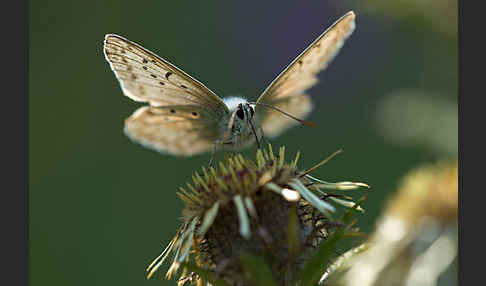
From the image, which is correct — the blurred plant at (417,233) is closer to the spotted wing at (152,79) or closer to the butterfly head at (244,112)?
the butterfly head at (244,112)

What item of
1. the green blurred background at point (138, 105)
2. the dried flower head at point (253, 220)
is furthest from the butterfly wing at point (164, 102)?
the green blurred background at point (138, 105)

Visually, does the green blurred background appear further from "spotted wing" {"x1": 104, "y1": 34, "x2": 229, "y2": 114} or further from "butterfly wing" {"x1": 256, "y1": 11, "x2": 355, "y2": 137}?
"spotted wing" {"x1": 104, "y1": 34, "x2": 229, "y2": 114}

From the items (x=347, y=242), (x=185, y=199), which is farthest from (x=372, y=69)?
(x=185, y=199)

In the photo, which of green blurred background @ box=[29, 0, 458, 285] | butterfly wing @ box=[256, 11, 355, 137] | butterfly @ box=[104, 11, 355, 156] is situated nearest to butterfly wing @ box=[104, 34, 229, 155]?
butterfly @ box=[104, 11, 355, 156]

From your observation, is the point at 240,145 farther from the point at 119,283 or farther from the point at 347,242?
the point at 119,283

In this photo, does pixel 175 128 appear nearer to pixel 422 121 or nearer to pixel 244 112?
pixel 244 112

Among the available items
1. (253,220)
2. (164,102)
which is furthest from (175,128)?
(253,220)
